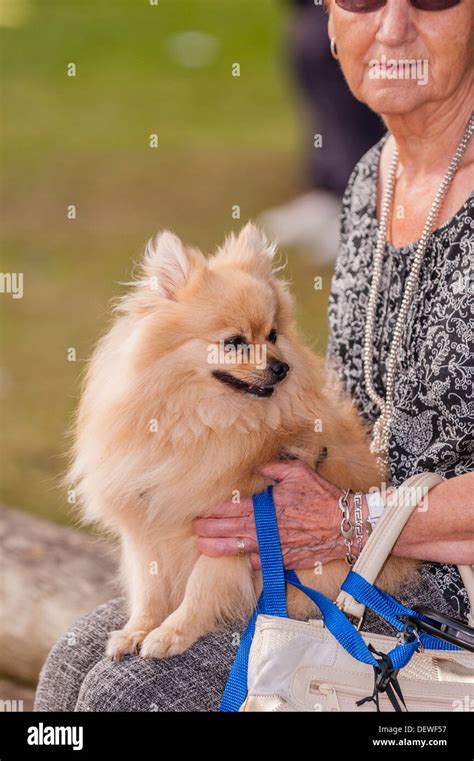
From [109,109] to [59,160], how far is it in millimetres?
1246

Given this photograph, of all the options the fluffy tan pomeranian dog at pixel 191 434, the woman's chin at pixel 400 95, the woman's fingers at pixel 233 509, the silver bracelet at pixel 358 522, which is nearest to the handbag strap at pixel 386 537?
the silver bracelet at pixel 358 522

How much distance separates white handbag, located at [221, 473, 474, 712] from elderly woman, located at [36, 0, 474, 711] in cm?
26

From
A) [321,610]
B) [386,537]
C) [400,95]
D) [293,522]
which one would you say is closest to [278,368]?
[293,522]

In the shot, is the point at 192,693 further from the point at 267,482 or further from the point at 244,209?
the point at 244,209

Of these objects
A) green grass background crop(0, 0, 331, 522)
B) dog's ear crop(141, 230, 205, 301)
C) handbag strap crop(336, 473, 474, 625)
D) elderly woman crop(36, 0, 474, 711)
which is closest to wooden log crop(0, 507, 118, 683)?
elderly woman crop(36, 0, 474, 711)

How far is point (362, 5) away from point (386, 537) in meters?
1.32

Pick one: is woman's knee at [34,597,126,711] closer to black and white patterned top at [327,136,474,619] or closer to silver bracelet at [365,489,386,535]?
silver bracelet at [365,489,386,535]

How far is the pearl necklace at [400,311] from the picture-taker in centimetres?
248

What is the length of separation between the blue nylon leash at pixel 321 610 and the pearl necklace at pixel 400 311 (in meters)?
0.42

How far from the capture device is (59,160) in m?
11.5

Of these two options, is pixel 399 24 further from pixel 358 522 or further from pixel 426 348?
pixel 358 522

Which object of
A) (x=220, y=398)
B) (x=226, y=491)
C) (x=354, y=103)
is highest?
(x=354, y=103)
